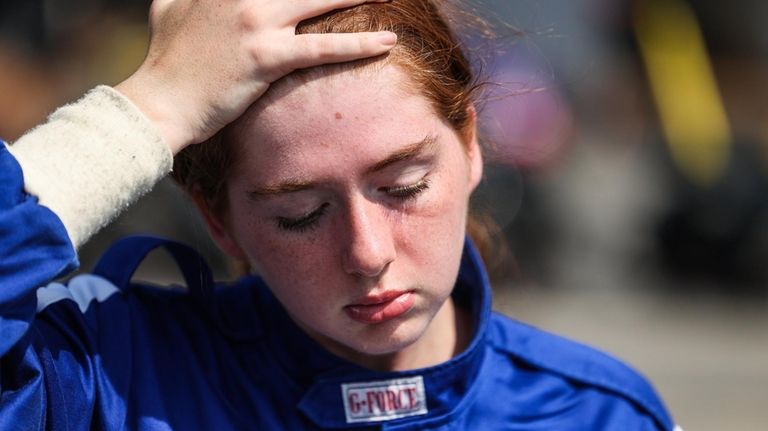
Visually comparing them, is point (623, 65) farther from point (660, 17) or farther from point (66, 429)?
point (66, 429)

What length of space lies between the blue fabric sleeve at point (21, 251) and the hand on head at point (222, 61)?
0.75 ft

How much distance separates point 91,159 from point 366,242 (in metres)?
0.43

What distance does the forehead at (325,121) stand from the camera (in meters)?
1.85

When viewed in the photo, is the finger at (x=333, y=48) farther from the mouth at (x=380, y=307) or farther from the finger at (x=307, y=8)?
the mouth at (x=380, y=307)

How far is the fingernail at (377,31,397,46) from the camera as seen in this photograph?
1.88 metres

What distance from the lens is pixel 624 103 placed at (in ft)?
33.8

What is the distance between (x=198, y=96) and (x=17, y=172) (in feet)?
0.98

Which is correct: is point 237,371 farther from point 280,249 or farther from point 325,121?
point 325,121

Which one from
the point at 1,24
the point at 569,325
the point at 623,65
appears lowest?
the point at 569,325

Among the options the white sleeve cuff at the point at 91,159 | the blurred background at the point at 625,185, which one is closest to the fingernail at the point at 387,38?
the white sleeve cuff at the point at 91,159

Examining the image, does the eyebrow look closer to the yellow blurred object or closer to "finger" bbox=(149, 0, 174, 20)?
"finger" bbox=(149, 0, 174, 20)

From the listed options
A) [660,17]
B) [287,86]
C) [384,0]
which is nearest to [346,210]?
[287,86]

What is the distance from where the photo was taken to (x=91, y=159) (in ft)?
5.70

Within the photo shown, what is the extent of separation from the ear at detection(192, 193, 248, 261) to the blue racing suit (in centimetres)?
5
